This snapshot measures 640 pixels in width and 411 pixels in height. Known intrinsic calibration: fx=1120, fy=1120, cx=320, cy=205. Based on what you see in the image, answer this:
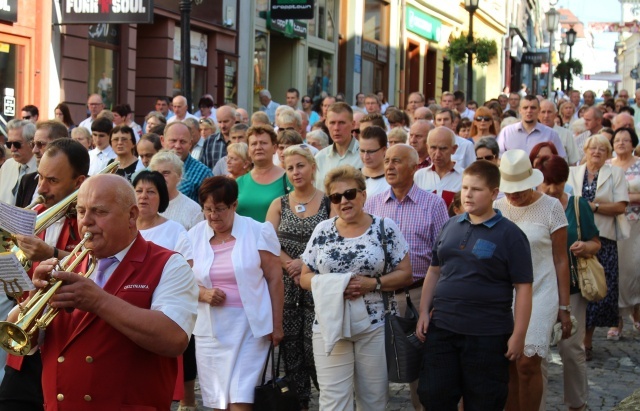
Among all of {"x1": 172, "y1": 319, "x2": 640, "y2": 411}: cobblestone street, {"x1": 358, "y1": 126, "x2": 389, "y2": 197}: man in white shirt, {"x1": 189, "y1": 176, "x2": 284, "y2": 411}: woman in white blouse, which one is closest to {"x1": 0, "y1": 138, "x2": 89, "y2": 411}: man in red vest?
{"x1": 189, "y1": 176, "x2": 284, "y2": 411}: woman in white blouse

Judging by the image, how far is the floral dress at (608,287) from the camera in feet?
32.9

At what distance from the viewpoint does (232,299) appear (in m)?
7.18

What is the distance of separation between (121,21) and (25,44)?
2.12 m

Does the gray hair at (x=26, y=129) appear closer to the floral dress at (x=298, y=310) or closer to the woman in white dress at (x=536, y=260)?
the floral dress at (x=298, y=310)

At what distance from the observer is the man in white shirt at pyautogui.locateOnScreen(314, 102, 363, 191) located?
35.5 feet

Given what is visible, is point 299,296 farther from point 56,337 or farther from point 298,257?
point 56,337

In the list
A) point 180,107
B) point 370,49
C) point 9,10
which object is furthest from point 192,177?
point 370,49

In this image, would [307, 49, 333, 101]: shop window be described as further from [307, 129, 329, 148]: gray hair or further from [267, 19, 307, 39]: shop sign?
[307, 129, 329, 148]: gray hair

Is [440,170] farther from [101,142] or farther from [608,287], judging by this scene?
[101,142]

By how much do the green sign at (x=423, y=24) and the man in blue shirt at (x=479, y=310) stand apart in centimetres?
3638

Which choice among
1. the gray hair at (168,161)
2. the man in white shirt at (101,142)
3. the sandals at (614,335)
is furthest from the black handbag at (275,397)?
the sandals at (614,335)

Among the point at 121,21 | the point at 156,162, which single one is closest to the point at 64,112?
the point at 121,21

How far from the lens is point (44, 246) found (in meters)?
4.95

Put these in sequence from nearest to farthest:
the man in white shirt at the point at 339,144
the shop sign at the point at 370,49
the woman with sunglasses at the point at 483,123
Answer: the man in white shirt at the point at 339,144 → the woman with sunglasses at the point at 483,123 → the shop sign at the point at 370,49
